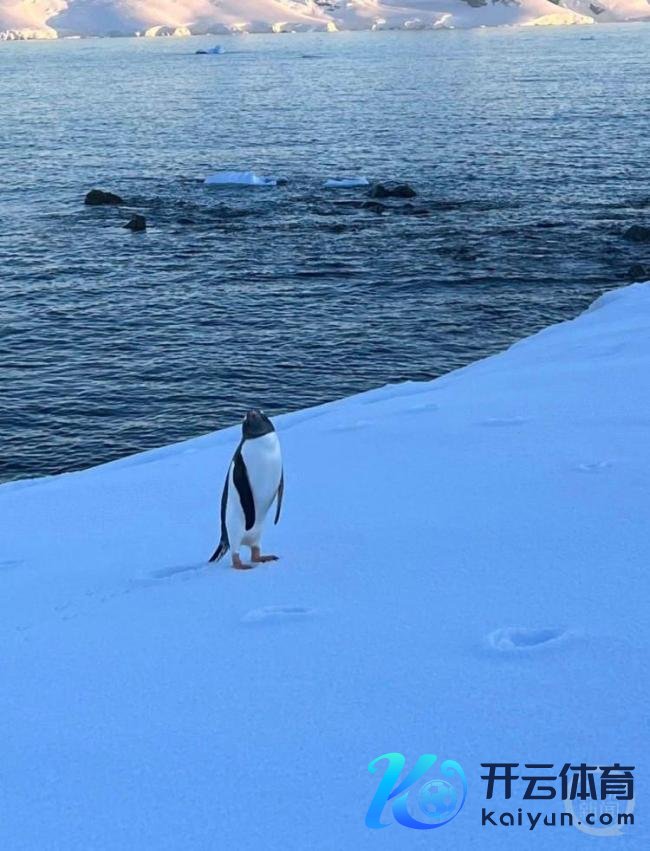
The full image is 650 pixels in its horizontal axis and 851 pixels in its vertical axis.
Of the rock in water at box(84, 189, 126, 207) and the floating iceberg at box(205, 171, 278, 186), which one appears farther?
the floating iceberg at box(205, 171, 278, 186)

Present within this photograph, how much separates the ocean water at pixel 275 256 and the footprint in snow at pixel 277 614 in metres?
17.2

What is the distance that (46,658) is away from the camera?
7.16 meters

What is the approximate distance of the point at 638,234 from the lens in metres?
40.2

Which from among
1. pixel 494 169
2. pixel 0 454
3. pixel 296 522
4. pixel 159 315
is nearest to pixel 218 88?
pixel 494 169

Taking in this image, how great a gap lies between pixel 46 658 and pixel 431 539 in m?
3.09

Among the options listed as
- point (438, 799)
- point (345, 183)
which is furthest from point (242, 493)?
point (345, 183)

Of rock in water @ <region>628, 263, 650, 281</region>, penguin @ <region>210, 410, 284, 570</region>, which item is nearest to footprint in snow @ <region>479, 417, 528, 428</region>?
penguin @ <region>210, 410, 284, 570</region>

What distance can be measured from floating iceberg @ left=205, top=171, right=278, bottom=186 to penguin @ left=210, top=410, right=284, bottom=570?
4390cm

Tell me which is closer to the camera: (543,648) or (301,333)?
(543,648)

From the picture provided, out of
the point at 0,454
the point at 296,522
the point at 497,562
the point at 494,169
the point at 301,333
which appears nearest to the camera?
the point at 497,562

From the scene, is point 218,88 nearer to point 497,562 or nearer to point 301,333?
point 301,333

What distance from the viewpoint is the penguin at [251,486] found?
28.5 ft

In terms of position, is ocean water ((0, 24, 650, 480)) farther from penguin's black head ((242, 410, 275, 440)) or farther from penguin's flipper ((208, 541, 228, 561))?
penguin's black head ((242, 410, 275, 440))

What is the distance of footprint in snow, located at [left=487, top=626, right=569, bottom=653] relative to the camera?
6352 mm
